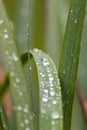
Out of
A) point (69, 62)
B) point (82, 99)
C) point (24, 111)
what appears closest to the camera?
point (24, 111)

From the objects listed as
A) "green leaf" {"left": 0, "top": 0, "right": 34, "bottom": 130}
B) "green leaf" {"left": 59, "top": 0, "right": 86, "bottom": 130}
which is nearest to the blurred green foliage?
"green leaf" {"left": 59, "top": 0, "right": 86, "bottom": 130}

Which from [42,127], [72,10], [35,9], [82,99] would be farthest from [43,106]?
[35,9]

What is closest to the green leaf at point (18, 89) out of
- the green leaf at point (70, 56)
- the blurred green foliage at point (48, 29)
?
the green leaf at point (70, 56)

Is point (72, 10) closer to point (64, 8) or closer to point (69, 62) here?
point (69, 62)

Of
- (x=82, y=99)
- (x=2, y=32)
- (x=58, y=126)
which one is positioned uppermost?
(x=2, y=32)

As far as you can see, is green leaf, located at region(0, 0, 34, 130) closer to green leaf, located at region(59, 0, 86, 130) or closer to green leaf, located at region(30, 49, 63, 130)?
green leaf, located at region(30, 49, 63, 130)

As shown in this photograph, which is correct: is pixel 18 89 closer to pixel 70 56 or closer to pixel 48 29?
pixel 70 56

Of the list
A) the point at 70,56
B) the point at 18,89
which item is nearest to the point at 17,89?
the point at 18,89
